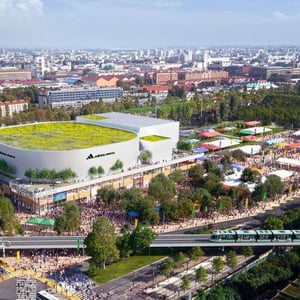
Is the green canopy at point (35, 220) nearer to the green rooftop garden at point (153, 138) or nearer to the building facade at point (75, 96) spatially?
the green rooftop garden at point (153, 138)

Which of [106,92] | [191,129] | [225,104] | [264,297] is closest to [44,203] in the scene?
[264,297]

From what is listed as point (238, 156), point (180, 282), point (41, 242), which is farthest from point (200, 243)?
point (238, 156)

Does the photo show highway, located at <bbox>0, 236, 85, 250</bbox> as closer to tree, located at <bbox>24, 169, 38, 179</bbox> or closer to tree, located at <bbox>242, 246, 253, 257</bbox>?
tree, located at <bbox>24, 169, 38, 179</bbox>

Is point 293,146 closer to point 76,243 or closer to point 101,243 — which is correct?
point 76,243

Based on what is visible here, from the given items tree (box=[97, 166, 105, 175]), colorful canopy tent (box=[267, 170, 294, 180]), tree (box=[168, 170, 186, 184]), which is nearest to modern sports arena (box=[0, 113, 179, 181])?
tree (box=[97, 166, 105, 175])

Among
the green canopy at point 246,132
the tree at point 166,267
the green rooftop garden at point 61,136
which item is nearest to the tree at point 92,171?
the green rooftop garden at point 61,136

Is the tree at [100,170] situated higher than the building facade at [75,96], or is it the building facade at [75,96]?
the building facade at [75,96]
